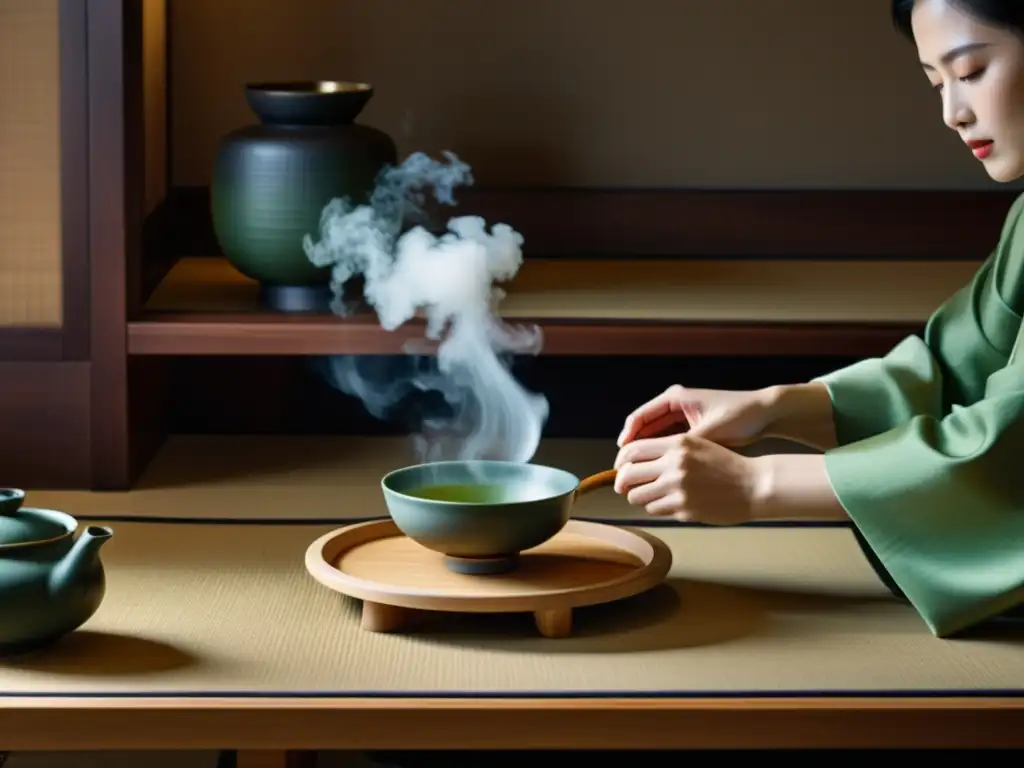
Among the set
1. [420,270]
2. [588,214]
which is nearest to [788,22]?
[588,214]

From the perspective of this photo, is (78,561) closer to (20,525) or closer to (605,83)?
(20,525)

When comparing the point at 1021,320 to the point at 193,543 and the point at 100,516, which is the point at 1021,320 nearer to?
the point at 193,543

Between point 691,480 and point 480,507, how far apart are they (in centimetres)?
23

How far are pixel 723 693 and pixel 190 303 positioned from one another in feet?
3.64

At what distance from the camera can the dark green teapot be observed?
152 centimetres

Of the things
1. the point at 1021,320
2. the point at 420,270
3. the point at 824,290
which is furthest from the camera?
the point at 824,290

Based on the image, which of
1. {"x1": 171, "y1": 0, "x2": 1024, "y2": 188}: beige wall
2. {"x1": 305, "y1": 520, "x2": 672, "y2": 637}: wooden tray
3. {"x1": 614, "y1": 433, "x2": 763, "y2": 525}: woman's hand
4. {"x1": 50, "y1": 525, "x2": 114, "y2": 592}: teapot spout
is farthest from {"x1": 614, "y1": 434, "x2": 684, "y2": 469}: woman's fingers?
{"x1": 171, "y1": 0, "x2": 1024, "y2": 188}: beige wall

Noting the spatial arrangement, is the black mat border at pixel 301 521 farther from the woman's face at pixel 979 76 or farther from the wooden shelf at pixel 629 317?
the woman's face at pixel 979 76

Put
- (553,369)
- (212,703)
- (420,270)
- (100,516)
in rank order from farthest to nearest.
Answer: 1. (553,369)
2. (420,270)
3. (100,516)
4. (212,703)

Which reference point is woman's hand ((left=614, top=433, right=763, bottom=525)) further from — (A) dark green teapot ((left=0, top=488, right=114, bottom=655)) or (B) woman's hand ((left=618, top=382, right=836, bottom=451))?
(A) dark green teapot ((left=0, top=488, right=114, bottom=655))

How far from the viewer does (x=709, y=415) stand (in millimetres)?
1874

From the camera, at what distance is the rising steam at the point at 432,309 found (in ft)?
7.13

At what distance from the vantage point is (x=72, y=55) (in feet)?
6.81

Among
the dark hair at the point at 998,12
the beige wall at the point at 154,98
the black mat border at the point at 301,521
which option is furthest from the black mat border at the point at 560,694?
the beige wall at the point at 154,98
